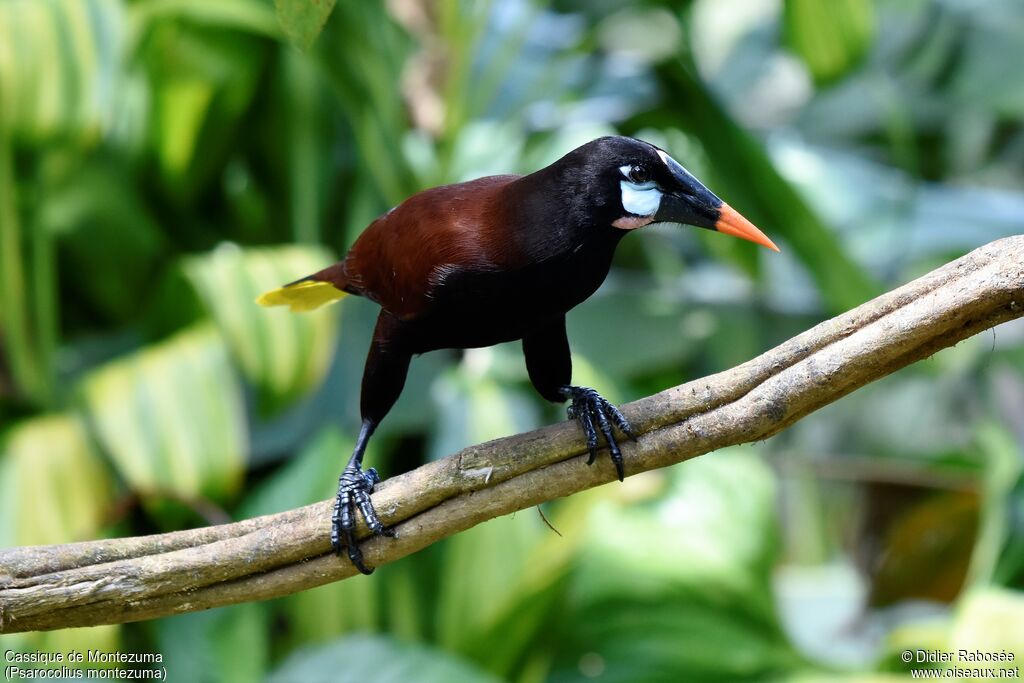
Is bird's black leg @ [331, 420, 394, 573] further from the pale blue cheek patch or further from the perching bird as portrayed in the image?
the pale blue cheek patch

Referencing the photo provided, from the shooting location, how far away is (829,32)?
2.42 meters

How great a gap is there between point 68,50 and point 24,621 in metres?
1.40

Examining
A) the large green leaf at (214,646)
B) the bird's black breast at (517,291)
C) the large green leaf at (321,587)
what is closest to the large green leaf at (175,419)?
the large green leaf at (321,587)

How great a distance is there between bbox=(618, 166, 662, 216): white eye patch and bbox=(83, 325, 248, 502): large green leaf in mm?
1206

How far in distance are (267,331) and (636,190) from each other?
119 cm

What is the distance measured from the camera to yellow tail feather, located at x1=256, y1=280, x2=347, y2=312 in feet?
4.81

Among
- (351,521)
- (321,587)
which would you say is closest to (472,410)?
(321,587)

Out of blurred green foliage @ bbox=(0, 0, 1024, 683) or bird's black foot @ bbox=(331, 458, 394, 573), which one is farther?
blurred green foliage @ bbox=(0, 0, 1024, 683)

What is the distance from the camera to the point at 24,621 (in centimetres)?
111

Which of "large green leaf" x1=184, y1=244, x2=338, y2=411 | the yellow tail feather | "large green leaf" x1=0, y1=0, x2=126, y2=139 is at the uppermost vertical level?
"large green leaf" x1=0, y1=0, x2=126, y2=139

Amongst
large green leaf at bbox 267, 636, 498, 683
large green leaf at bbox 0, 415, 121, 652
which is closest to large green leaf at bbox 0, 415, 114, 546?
large green leaf at bbox 0, 415, 121, 652

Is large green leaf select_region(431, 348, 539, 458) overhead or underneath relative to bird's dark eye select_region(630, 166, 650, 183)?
overhead

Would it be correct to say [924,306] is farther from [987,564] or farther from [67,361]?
[67,361]

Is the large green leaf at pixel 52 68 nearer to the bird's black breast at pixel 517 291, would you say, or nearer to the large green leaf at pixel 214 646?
the large green leaf at pixel 214 646
